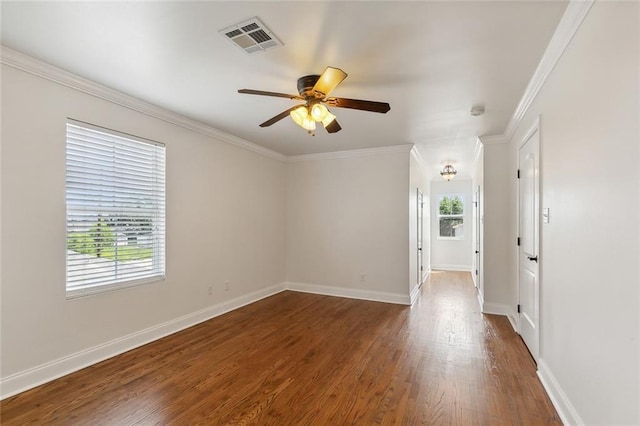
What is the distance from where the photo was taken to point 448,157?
5906 mm

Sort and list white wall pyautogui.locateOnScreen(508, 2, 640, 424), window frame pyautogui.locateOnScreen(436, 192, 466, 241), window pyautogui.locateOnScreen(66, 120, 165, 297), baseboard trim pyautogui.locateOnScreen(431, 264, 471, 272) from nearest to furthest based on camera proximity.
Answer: white wall pyautogui.locateOnScreen(508, 2, 640, 424) → window pyautogui.locateOnScreen(66, 120, 165, 297) → baseboard trim pyautogui.locateOnScreen(431, 264, 471, 272) → window frame pyautogui.locateOnScreen(436, 192, 466, 241)

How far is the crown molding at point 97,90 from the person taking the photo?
2.32 m

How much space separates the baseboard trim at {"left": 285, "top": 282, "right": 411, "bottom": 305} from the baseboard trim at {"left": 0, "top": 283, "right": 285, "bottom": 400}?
62.3 inches

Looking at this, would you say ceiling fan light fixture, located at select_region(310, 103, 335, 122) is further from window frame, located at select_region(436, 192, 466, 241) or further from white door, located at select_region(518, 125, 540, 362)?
window frame, located at select_region(436, 192, 466, 241)

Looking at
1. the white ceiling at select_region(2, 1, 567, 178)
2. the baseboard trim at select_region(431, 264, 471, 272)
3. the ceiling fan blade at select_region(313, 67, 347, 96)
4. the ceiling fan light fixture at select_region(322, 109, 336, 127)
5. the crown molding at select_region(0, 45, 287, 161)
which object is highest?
the white ceiling at select_region(2, 1, 567, 178)

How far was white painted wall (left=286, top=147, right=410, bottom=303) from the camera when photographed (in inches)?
199

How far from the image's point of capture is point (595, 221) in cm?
164

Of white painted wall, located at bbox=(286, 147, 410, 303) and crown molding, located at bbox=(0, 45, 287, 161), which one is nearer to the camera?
crown molding, located at bbox=(0, 45, 287, 161)

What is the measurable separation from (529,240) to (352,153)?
3.06 m

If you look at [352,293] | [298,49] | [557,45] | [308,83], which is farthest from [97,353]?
[557,45]

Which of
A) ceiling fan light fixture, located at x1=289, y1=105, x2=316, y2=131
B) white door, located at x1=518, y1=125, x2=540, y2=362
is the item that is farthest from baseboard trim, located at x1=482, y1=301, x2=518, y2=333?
ceiling fan light fixture, located at x1=289, y1=105, x2=316, y2=131

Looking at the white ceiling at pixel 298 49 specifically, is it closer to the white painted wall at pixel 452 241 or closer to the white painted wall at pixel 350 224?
the white painted wall at pixel 350 224

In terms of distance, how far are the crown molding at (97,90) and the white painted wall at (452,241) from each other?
6333 millimetres

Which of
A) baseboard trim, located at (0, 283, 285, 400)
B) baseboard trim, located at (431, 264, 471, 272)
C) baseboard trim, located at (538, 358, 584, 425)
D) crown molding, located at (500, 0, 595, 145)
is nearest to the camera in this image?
crown molding, located at (500, 0, 595, 145)
